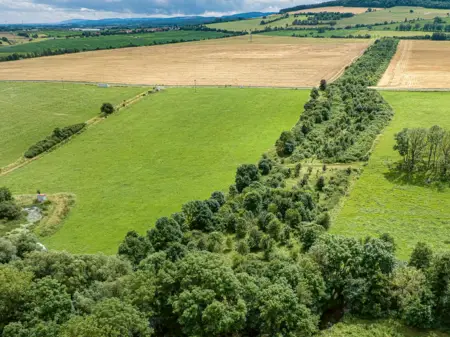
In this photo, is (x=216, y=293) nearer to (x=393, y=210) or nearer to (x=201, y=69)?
(x=393, y=210)

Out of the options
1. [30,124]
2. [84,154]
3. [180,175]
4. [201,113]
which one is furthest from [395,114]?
[30,124]

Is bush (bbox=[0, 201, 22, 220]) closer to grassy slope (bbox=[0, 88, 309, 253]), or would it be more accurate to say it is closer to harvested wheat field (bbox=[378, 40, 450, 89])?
grassy slope (bbox=[0, 88, 309, 253])

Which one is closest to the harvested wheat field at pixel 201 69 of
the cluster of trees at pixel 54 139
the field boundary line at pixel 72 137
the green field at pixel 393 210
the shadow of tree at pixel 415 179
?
the field boundary line at pixel 72 137

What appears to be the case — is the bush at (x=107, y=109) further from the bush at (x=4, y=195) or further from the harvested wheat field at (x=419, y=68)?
the harvested wheat field at (x=419, y=68)

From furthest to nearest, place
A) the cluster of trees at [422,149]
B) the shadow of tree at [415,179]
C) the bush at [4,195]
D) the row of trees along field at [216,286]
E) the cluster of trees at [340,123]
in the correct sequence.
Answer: the cluster of trees at [340,123], the cluster of trees at [422,149], the shadow of tree at [415,179], the bush at [4,195], the row of trees along field at [216,286]

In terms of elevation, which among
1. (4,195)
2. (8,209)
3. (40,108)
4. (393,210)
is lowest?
(8,209)

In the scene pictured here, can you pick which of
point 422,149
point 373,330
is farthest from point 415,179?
point 373,330
